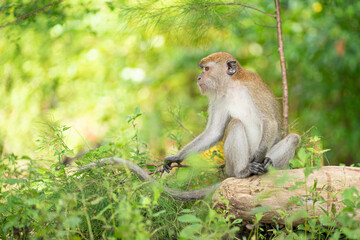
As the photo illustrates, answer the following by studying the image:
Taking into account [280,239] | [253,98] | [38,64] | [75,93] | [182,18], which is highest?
[182,18]

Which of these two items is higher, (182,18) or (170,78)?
(182,18)

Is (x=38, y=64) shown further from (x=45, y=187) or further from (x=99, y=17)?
(x=45, y=187)

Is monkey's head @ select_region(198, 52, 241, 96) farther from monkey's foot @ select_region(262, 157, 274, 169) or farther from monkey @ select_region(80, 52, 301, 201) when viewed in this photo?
monkey's foot @ select_region(262, 157, 274, 169)

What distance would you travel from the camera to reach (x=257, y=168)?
13.5 ft

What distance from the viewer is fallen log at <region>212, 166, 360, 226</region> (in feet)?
11.5

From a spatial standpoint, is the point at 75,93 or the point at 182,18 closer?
the point at 182,18

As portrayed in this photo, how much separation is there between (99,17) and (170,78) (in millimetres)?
2150

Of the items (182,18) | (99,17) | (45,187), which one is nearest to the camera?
(45,187)

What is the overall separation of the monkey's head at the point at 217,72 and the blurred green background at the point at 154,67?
2.03 ft

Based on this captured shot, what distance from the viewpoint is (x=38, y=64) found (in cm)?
980

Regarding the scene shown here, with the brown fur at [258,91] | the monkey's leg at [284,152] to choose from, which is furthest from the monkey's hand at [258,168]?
the brown fur at [258,91]

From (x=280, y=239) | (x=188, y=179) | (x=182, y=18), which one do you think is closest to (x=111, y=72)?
(x=182, y=18)

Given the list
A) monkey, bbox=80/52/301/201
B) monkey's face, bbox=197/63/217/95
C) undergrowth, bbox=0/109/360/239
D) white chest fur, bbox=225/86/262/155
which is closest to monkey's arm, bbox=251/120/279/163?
monkey, bbox=80/52/301/201

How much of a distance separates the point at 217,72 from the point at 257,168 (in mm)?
1372
